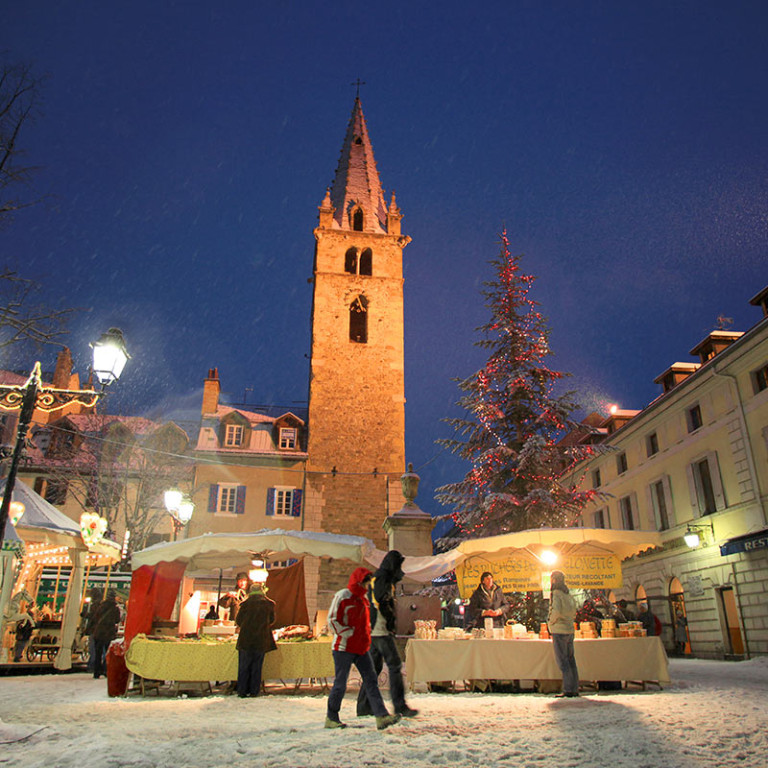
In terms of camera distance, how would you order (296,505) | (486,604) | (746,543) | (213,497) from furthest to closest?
1. (296,505)
2. (213,497)
3. (746,543)
4. (486,604)

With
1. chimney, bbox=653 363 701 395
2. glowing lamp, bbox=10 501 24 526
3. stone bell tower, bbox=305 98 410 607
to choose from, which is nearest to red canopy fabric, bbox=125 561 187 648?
glowing lamp, bbox=10 501 24 526

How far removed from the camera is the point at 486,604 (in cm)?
→ 1037

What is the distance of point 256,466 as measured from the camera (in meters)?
28.0

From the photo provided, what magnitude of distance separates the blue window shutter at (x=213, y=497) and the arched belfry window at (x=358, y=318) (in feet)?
30.6

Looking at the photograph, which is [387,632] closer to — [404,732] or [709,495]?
[404,732]

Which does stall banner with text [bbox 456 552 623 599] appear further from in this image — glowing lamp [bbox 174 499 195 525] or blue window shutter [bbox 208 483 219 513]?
blue window shutter [bbox 208 483 219 513]

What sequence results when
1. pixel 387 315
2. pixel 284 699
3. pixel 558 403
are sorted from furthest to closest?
pixel 387 315, pixel 558 403, pixel 284 699

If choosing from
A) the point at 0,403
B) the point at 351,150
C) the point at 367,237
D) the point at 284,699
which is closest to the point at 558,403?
the point at 284,699

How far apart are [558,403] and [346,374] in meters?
14.0

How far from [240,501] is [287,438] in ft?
12.4

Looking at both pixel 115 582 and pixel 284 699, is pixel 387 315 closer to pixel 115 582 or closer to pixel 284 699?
pixel 115 582

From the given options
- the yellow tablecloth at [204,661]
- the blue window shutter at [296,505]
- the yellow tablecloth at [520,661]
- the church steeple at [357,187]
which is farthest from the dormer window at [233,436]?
the yellow tablecloth at [520,661]

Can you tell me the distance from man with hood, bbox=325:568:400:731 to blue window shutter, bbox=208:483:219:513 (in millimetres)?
21858

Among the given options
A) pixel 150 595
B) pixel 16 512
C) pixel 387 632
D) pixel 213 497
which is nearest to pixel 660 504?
pixel 213 497
